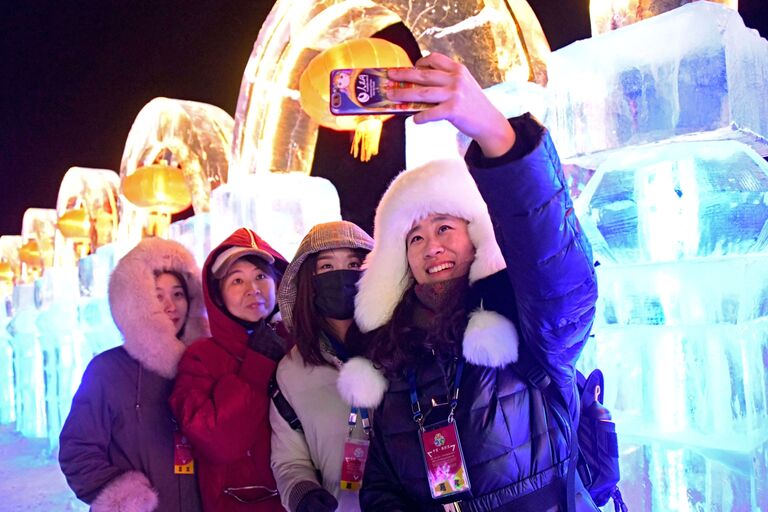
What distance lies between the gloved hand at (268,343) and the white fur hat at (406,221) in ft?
1.83

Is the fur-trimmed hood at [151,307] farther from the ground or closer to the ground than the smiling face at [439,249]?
closer to the ground

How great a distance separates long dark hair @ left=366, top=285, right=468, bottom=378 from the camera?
4.84ft

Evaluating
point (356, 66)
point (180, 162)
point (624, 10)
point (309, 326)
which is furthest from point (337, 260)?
point (180, 162)

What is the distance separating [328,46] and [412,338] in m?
2.61

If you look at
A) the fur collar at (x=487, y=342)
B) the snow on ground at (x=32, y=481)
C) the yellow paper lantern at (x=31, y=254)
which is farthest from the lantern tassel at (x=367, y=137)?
the yellow paper lantern at (x=31, y=254)

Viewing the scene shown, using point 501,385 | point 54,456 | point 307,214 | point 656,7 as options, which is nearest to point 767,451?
point 501,385

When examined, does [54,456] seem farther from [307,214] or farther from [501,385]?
[501,385]

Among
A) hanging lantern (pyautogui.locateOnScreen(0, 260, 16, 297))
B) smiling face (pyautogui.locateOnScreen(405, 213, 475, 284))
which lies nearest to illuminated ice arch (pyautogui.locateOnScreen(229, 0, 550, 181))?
smiling face (pyautogui.locateOnScreen(405, 213, 475, 284))

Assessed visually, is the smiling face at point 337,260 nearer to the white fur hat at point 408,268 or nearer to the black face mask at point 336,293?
the black face mask at point 336,293

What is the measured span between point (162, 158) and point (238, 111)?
8.95 feet

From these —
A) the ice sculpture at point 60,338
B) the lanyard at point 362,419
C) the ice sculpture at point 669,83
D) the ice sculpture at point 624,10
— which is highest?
the ice sculpture at point 624,10

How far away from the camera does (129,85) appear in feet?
32.9

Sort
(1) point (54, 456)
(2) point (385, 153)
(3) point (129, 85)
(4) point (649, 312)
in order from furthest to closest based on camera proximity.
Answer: (2) point (385, 153) → (3) point (129, 85) → (1) point (54, 456) → (4) point (649, 312)

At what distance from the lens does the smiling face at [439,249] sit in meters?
1.57
